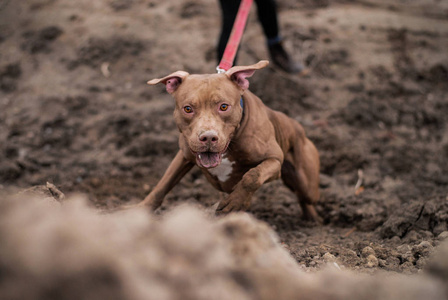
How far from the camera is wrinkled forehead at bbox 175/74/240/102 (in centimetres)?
286

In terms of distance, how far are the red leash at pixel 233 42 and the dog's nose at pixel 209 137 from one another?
731mm

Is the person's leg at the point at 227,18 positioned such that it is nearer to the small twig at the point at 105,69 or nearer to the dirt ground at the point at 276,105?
the dirt ground at the point at 276,105

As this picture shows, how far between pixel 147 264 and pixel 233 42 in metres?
2.57

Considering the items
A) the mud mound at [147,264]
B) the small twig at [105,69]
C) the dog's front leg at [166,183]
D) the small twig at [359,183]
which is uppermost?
the mud mound at [147,264]

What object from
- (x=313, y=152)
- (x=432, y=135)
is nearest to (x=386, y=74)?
(x=432, y=135)

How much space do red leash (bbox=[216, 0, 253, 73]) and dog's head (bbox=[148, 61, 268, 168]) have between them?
1.03ft

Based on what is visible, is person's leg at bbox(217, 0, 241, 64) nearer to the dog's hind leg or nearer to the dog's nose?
the dog's hind leg

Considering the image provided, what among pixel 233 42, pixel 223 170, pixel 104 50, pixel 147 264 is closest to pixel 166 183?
pixel 223 170

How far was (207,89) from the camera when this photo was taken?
9.43ft

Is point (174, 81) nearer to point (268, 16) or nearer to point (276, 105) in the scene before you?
point (268, 16)

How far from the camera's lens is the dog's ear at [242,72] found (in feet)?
9.65

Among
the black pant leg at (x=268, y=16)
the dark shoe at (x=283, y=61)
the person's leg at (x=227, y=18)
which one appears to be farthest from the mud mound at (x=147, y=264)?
the dark shoe at (x=283, y=61)

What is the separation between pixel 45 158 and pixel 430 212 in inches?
162

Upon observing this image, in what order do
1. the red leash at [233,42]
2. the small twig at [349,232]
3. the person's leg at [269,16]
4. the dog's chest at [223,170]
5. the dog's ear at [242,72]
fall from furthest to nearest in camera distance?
the person's leg at [269,16], the small twig at [349,232], the red leash at [233,42], the dog's chest at [223,170], the dog's ear at [242,72]
